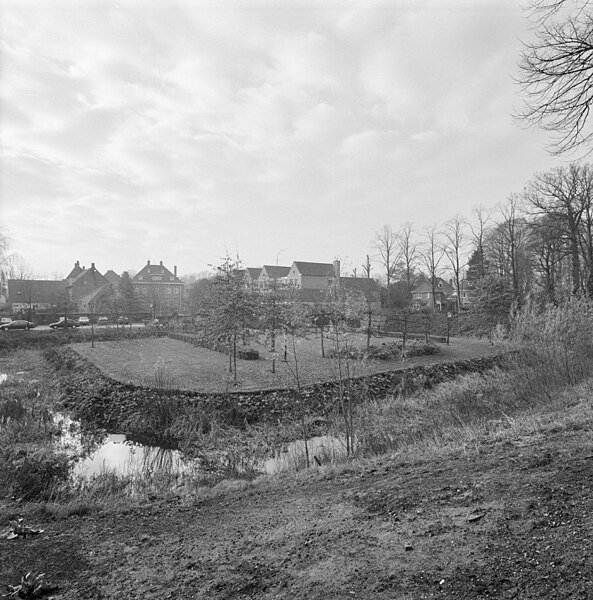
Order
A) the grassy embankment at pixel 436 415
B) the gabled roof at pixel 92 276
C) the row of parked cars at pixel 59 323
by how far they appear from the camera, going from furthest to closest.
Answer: the gabled roof at pixel 92 276 → the row of parked cars at pixel 59 323 → the grassy embankment at pixel 436 415

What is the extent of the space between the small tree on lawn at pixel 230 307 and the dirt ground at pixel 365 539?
8543 millimetres

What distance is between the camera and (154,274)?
223 feet

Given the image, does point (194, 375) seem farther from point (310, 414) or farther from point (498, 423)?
point (498, 423)

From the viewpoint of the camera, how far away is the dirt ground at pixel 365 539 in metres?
2.54

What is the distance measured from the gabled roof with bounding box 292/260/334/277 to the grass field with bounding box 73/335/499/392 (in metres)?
35.7

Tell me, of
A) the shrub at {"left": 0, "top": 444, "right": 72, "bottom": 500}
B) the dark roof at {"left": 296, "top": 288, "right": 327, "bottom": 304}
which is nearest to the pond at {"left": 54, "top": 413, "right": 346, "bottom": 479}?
the shrub at {"left": 0, "top": 444, "right": 72, "bottom": 500}

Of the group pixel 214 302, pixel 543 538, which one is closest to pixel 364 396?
pixel 214 302

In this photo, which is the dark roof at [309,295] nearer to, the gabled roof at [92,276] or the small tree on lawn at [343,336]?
the small tree on lawn at [343,336]

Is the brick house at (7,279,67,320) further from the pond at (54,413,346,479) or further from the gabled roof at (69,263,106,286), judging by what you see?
the pond at (54,413,346,479)

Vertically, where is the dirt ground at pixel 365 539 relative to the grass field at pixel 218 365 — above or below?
above

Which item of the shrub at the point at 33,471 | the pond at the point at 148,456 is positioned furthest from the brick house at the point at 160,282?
the shrub at the point at 33,471

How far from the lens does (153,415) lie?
10.3m

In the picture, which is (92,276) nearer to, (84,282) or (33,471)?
(84,282)

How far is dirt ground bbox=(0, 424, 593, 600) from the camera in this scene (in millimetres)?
2539
